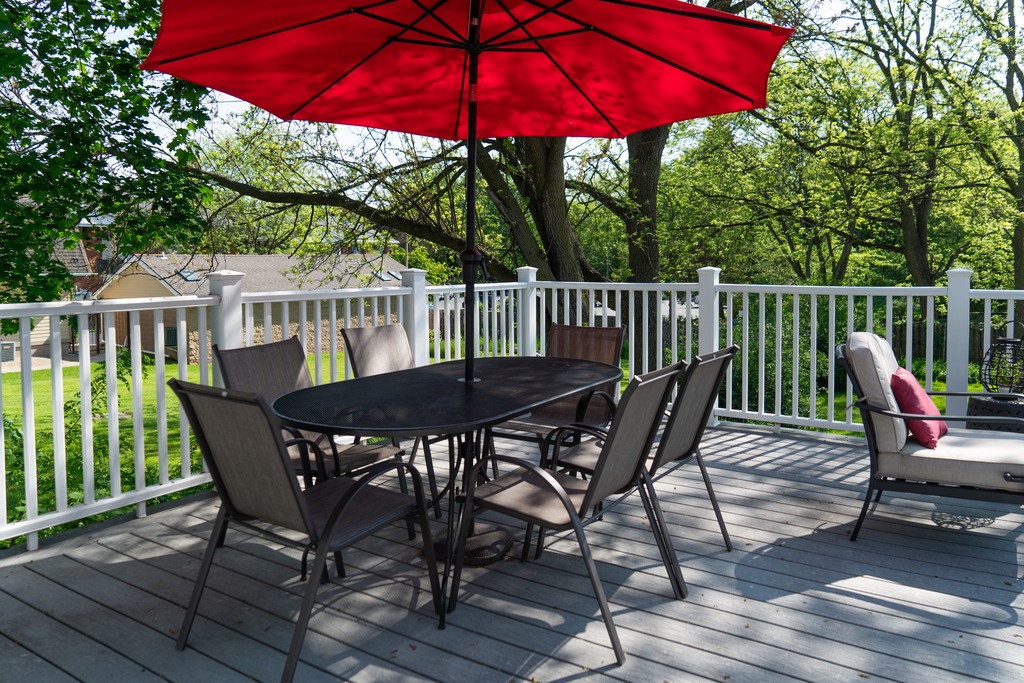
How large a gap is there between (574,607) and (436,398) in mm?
969

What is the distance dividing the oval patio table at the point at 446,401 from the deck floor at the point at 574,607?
0.92 feet

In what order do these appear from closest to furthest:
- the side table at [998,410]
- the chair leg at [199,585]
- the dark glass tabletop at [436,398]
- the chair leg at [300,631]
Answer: the chair leg at [300,631] → the chair leg at [199,585] → the dark glass tabletop at [436,398] → the side table at [998,410]

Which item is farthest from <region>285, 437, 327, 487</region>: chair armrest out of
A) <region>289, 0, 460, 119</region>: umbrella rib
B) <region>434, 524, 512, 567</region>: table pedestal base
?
<region>289, 0, 460, 119</region>: umbrella rib

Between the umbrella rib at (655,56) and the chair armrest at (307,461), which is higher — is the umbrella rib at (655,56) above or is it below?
above

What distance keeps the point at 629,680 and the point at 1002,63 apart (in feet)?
47.4

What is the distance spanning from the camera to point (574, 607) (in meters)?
2.81

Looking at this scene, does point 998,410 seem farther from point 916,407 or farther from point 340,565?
point 340,565

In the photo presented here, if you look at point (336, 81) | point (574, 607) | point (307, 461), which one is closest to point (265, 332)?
point (336, 81)

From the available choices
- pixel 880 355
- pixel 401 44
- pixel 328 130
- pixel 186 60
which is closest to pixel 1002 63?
pixel 328 130

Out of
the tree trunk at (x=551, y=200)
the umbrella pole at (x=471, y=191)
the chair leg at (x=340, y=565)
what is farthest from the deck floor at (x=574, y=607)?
the tree trunk at (x=551, y=200)

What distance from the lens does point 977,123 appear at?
11.9 meters

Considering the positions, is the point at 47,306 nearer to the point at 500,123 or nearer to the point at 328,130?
the point at 500,123

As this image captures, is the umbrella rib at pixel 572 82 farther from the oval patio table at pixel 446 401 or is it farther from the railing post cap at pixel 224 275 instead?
the railing post cap at pixel 224 275

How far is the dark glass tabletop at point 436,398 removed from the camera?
103 inches
